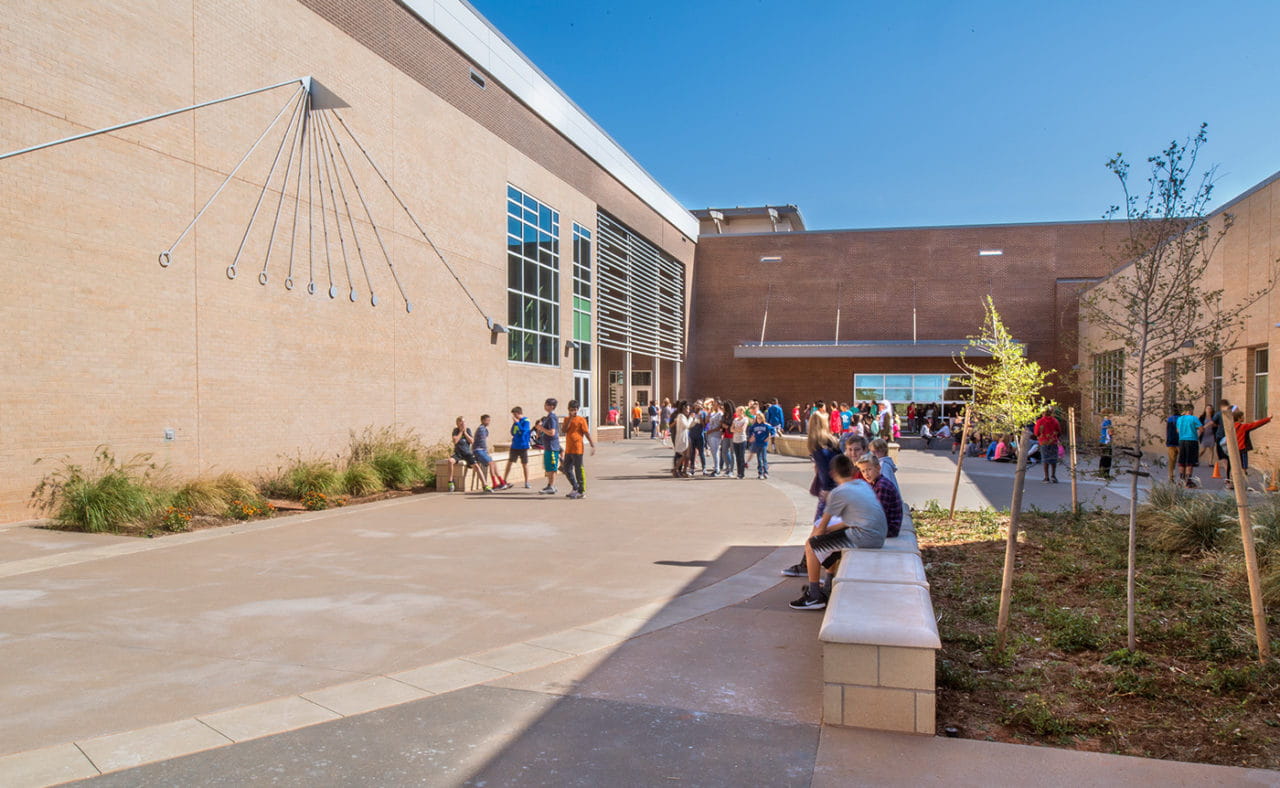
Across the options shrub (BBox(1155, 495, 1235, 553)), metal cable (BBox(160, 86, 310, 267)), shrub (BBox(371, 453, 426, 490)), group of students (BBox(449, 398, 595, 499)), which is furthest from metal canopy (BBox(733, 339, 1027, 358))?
shrub (BBox(1155, 495, 1235, 553))

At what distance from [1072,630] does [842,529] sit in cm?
175

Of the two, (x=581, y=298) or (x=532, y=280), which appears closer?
(x=532, y=280)

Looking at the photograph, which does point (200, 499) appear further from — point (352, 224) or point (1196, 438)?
point (1196, 438)

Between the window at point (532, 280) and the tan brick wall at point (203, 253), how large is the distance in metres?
2.57

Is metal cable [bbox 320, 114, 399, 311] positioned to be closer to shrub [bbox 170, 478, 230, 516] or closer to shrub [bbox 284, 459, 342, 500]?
shrub [bbox 284, 459, 342, 500]

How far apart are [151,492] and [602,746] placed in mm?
9618

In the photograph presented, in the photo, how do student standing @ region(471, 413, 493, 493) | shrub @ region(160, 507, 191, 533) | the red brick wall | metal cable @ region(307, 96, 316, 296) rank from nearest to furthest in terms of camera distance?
shrub @ region(160, 507, 191, 533) → student standing @ region(471, 413, 493, 493) → metal cable @ region(307, 96, 316, 296) → the red brick wall

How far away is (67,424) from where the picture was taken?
11.2 meters

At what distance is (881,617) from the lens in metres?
4.57

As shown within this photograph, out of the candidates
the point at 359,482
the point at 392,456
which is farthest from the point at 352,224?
the point at 359,482

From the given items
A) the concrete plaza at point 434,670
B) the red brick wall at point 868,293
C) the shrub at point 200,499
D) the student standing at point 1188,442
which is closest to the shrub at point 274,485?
the shrub at point 200,499

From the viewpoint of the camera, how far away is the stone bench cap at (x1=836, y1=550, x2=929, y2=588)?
5543 mm

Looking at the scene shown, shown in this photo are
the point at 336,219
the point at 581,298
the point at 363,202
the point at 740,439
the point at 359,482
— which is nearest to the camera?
the point at 359,482

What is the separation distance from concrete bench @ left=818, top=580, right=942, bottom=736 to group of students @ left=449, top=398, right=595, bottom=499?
1025 centimetres
